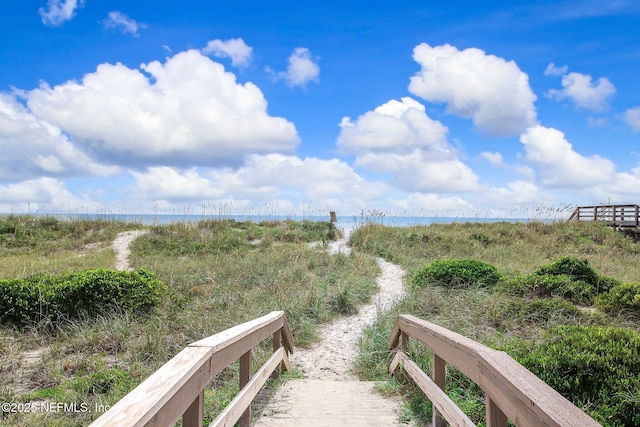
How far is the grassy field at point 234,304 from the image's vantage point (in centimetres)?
484

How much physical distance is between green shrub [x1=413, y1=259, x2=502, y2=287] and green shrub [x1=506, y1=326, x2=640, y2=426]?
187 inches

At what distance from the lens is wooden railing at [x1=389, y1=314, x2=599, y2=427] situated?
1514 mm

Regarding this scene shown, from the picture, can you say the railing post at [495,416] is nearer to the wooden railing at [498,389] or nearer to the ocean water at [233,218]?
the wooden railing at [498,389]

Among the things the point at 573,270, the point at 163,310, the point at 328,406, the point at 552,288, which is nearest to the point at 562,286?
the point at 552,288

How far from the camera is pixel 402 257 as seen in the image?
14.4 meters

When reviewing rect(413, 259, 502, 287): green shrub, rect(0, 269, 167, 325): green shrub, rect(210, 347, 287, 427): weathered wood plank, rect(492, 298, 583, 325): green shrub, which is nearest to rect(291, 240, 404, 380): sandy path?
rect(413, 259, 502, 287): green shrub

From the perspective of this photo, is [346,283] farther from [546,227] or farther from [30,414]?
[546,227]

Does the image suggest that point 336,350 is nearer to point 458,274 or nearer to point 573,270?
point 458,274

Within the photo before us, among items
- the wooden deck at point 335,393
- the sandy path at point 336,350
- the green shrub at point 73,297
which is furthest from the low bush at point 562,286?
the green shrub at point 73,297

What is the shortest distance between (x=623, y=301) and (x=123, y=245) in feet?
52.8

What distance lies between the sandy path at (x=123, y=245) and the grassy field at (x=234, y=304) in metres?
0.31

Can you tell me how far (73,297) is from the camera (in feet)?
24.0

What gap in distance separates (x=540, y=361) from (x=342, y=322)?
467cm

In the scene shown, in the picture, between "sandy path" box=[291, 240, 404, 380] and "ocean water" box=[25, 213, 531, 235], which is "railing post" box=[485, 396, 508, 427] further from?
"ocean water" box=[25, 213, 531, 235]
